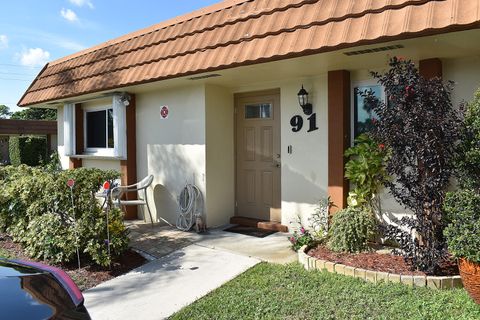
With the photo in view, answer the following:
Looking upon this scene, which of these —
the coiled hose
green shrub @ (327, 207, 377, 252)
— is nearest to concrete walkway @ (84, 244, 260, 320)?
green shrub @ (327, 207, 377, 252)

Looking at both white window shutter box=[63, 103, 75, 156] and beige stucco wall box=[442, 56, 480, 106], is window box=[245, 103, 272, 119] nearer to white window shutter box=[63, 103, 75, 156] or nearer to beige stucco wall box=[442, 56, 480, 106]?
beige stucco wall box=[442, 56, 480, 106]

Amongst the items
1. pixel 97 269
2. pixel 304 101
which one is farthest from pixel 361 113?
pixel 97 269

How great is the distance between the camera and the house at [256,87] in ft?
14.9

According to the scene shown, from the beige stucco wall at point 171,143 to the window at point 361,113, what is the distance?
8.75ft

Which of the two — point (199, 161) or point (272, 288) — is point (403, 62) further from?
point (199, 161)

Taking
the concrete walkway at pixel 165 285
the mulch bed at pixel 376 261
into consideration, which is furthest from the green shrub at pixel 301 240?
the concrete walkway at pixel 165 285

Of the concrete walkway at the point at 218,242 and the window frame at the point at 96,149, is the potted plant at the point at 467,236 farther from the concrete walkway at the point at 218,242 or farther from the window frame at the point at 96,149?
the window frame at the point at 96,149

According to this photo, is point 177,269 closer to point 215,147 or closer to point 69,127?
point 215,147

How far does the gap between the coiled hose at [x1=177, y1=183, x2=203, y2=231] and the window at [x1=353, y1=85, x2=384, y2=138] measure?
3.00 m

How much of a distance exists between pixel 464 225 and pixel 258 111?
169 inches

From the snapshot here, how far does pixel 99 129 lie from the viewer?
9656 millimetres

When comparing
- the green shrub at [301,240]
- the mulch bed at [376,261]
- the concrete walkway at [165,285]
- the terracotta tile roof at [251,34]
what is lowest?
the concrete walkway at [165,285]

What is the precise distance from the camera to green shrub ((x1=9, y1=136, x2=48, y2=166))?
63.3ft

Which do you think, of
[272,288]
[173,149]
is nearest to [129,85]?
[173,149]
